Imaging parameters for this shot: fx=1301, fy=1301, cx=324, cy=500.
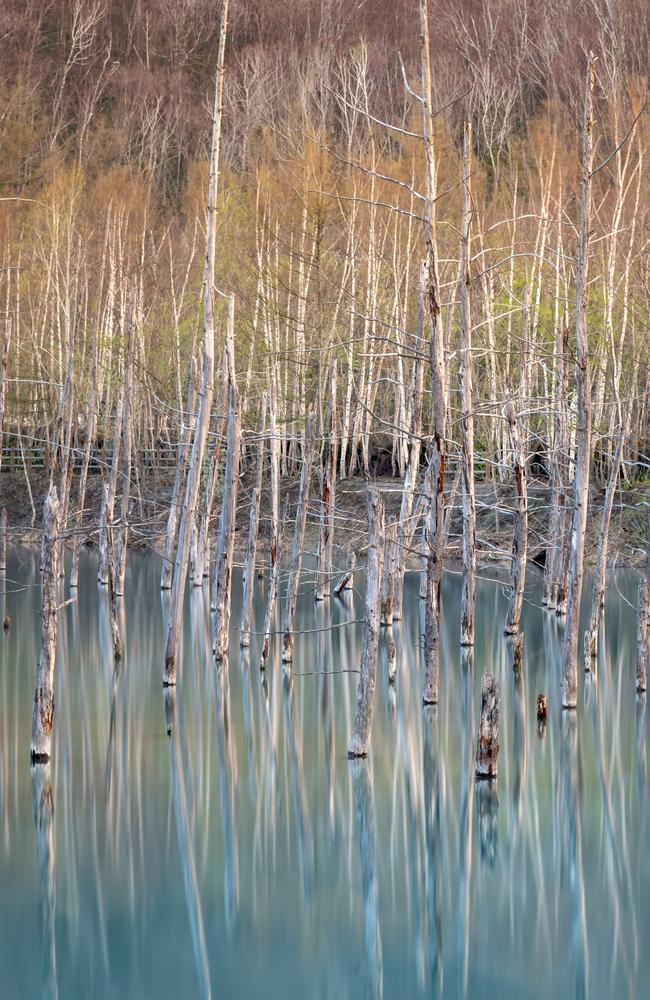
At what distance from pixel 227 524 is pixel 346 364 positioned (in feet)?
56.2

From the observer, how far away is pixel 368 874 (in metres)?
9.24

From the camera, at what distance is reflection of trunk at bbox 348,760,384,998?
24.9 feet

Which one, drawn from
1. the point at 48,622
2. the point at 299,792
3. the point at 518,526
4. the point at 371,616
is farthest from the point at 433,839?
the point at 518,526

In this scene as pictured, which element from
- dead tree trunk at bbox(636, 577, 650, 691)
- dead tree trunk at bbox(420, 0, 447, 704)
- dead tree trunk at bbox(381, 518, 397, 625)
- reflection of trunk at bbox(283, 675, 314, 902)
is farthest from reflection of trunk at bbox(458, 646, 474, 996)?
dead tree trunk at bbox(381, 518, 397, 625)

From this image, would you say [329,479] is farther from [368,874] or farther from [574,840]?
[368,874]

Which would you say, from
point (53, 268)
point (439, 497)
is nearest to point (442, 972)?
point (439, 497)

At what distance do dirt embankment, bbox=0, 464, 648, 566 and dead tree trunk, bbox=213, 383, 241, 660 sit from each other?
6179 mm

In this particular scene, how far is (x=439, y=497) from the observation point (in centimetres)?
1256

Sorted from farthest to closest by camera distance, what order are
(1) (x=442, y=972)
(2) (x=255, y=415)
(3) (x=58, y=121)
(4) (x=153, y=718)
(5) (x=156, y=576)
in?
(3) (x=58, y=121), (2) (x=255, y=415), (5) (x=156, y=576), (4) (x=153, y=718), (1) (x=442, y=972)

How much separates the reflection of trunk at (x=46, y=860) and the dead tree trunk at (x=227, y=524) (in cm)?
459

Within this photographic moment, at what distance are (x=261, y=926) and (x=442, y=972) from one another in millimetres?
1280

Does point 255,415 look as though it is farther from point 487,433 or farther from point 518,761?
point 518,761

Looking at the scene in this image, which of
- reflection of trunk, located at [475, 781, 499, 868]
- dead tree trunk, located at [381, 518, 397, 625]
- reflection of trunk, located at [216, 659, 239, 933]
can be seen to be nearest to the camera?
reflection of trunk, located at [216, 659, 239, 933]

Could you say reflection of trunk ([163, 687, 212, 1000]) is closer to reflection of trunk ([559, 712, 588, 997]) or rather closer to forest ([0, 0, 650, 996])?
forest ([0, 0, 650, 996])
